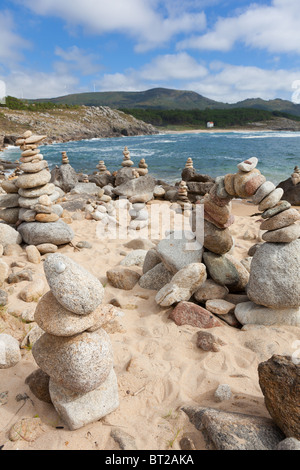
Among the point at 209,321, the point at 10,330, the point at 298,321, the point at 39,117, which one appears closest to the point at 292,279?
the point at 298,321

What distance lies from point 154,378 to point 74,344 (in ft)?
3.47

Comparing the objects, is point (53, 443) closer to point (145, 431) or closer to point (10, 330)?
point (145, 431)

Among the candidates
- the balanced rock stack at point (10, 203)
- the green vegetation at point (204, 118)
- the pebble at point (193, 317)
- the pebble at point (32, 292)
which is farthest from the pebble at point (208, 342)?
the green vegetation at point (204, 118)

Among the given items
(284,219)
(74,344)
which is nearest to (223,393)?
(74,344)

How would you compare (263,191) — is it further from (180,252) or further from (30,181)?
(30,181)

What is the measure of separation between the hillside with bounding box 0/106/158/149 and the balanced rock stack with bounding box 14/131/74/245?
39605 mm

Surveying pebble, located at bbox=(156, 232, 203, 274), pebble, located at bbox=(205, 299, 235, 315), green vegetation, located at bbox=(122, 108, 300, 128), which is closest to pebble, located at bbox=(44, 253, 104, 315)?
pebble, located at bbox=(205, 299, 235, 315)

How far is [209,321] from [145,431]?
1725 mm

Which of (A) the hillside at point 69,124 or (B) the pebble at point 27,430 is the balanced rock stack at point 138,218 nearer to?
(B) the pebble at point 27,430

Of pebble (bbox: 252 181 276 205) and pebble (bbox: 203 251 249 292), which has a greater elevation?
pebble (bbox: 252 181 276 205)

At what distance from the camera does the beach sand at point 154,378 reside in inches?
91.8

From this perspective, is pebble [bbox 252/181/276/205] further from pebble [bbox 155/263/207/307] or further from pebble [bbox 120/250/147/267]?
pebble [bbox 120/250/147/267]

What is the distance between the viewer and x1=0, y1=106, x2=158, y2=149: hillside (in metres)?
50.1

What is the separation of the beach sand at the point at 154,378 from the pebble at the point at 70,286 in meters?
1.01
